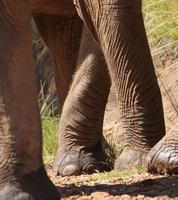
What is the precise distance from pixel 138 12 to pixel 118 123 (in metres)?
2.14

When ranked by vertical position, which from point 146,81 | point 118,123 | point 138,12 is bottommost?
point 118,123

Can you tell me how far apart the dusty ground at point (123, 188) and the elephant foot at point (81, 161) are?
719mm

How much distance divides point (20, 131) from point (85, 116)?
1884mm

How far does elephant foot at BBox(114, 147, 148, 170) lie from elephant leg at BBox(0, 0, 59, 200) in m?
1.32

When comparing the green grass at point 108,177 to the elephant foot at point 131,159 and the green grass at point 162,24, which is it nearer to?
the elephant foot at point 131,159

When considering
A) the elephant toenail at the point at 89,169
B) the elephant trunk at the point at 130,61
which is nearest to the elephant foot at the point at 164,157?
the elephant trunk at the point at 130,61

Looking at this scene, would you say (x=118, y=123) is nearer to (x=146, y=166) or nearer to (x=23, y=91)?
(x=146, y=166)

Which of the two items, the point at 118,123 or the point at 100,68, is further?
the point at 118,123

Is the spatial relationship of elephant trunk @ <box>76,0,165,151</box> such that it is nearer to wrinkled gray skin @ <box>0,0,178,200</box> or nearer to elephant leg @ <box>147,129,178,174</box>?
wrinkled gray skin @ <box>0,0,178,200</box>

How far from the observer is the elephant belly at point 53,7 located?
5971 millimetres

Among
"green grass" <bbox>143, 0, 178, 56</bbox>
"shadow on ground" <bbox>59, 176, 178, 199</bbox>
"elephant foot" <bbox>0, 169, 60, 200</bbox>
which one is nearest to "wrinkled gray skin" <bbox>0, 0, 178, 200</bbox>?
"elephant foot" <bbox>0, 169, 60, 200</bbox>

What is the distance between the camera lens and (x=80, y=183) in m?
4.93

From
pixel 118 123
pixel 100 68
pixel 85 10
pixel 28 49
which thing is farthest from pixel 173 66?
pixel 28 49

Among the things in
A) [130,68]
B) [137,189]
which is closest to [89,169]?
[130,68]
